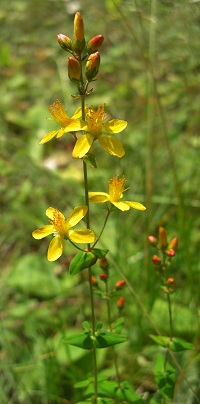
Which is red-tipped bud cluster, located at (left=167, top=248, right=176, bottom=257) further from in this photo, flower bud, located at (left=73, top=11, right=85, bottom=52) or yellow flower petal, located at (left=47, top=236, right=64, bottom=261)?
flower bud, located at (left=73, top=11, right=85, bottom=52)

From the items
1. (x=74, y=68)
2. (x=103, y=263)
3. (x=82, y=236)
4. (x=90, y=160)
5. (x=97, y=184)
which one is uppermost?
(x=74, y=68)

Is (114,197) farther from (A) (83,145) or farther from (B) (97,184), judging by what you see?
(B) (97,184)

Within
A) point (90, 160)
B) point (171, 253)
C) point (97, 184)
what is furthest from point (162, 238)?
point (97, 184)

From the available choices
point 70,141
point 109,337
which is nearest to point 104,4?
point 70,141

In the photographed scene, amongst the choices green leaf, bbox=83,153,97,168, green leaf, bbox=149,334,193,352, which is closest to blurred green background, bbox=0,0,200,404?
green leaf, bbox=149,334,193,352

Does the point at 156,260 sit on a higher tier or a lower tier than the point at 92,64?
lower
